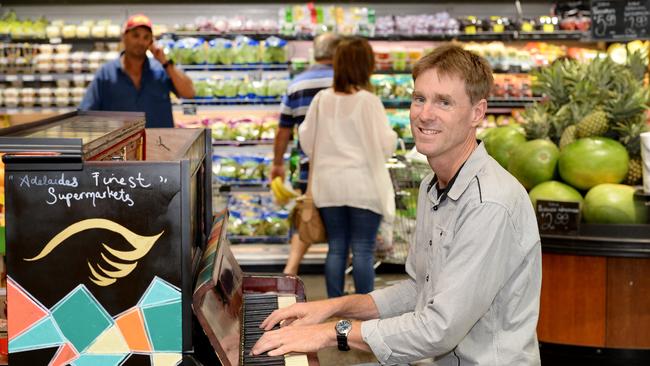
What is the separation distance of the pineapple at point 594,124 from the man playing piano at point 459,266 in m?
2.14

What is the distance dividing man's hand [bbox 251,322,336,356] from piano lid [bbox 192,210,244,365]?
0.07 meters

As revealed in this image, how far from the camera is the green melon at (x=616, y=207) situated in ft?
13.5

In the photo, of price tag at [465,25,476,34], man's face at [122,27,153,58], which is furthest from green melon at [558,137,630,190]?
price tag at [465,25,476,34]

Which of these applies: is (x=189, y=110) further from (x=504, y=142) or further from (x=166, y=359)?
(x=166, y=359)

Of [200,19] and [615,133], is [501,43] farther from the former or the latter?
[615,133]

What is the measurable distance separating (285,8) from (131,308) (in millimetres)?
6178

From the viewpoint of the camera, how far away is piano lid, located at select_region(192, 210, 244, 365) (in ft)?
6.40

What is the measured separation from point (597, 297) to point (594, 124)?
0.84m

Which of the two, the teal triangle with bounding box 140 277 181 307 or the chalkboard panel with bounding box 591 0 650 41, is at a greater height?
the chalkboard panel with bounding box 591 0 650 41

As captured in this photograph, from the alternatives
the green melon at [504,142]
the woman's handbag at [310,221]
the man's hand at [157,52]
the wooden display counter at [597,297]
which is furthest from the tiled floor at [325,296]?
the man's hand at [157,52]

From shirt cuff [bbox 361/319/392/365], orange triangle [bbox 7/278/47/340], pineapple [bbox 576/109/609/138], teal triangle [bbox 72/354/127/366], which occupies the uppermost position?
pineapple [bbox 576/109/609/138]

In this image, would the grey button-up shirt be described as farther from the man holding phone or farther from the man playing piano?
the man holding phone

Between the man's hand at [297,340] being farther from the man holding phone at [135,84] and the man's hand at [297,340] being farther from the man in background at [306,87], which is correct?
the man in background at [306,87]

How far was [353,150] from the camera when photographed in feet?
17.1
